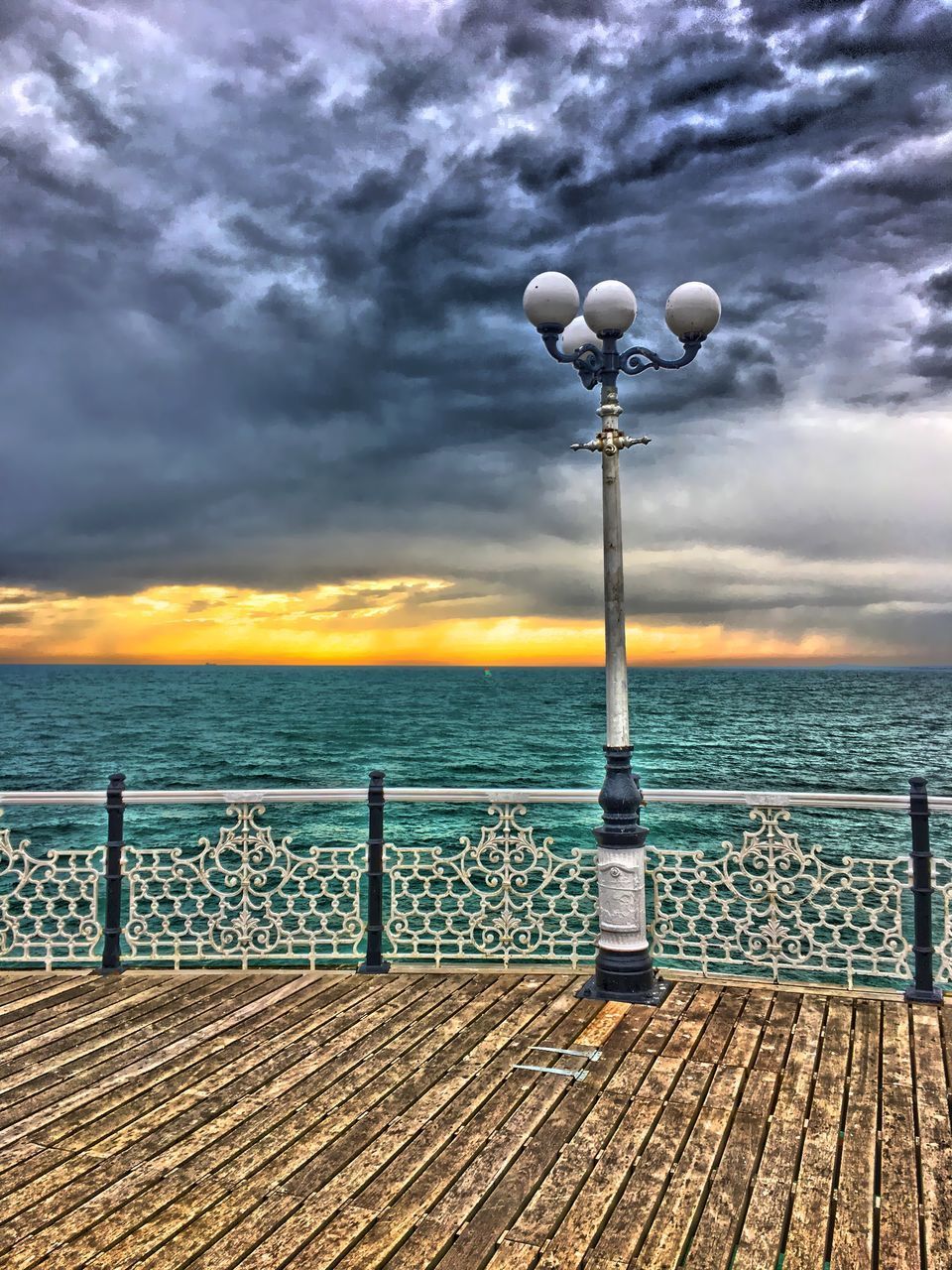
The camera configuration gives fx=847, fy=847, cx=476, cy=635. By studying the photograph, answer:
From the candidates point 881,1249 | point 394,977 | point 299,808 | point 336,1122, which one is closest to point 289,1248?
point 336,1122

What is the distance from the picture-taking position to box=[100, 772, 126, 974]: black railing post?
6289 millimetres

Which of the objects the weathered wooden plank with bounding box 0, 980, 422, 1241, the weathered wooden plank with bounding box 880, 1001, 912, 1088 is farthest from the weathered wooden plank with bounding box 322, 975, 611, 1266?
the weathered wooden plank with bounding box 880, 1001, 912, 1088

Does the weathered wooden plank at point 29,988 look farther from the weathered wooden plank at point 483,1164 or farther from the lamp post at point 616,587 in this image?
the lamp post at point 616,587

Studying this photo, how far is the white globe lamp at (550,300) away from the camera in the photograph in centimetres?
612

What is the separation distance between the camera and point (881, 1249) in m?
3.10

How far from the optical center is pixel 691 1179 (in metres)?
3.55

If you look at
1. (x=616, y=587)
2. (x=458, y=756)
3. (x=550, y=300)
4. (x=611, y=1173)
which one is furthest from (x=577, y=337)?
(x=458, y=756)

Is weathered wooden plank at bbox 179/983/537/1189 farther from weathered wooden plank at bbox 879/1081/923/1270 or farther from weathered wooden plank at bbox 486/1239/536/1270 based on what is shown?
weathered wooden plank at bbox 879/1081/923/1270

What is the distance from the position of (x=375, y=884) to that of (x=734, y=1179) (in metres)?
3.34

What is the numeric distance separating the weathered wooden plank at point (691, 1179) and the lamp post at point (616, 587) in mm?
1247

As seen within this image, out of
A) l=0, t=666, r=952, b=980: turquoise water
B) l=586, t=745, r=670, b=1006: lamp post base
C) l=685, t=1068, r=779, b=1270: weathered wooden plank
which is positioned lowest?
l=0, t=666, r=952, b=980: turquoise water

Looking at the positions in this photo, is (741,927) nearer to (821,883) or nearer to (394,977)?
(821,883)

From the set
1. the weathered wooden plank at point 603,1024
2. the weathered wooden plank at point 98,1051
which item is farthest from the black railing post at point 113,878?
the weathered wooden plank at point 603,1024

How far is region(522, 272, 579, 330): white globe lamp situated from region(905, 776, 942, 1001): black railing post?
160 inches
